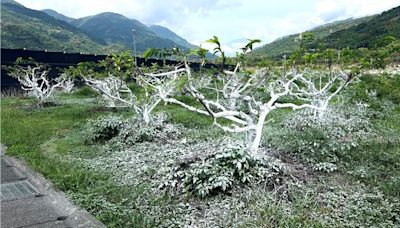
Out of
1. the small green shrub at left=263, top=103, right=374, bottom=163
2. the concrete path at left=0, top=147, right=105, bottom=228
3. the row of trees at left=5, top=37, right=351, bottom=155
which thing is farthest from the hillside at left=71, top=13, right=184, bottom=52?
the concrete path at left=0, top=147, right=105, bottom=228

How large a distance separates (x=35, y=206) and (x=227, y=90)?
4108 mm

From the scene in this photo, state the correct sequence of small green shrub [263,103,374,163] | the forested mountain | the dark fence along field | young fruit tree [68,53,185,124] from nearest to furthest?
small green shrub [263,103,374,163] → young fruit tree [68,53,185,124] → the dark fence along field → the forested mountain

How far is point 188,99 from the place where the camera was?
12875mm

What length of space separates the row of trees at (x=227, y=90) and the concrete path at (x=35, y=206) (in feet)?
5.75

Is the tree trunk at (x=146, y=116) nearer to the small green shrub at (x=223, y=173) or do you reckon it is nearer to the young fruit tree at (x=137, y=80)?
the young fruit tree at (x=137, y=80)

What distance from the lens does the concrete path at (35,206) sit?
150 inches

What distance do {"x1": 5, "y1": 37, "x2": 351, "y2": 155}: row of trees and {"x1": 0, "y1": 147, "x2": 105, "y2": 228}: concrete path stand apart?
1.75 metres

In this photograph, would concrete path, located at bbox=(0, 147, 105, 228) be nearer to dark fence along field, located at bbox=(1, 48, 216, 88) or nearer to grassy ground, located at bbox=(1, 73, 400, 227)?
grassy ground, located at bbox=(1, 73, 400, 227)

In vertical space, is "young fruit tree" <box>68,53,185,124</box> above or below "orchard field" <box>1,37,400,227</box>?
above

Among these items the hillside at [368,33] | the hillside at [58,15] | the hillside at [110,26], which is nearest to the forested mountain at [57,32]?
the hillside at [110,26]

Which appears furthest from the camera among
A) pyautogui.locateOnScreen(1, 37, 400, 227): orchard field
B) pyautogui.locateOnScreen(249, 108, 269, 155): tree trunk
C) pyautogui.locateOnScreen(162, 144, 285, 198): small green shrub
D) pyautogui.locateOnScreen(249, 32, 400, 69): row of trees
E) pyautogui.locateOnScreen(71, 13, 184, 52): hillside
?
pyautogui.locateOnScreen(71, 13, 184, 52): hillside

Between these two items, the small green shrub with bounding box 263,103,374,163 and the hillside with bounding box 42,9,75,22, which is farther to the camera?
the hillside with bounding box 42,9,75,22

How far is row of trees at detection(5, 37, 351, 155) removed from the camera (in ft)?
15.4

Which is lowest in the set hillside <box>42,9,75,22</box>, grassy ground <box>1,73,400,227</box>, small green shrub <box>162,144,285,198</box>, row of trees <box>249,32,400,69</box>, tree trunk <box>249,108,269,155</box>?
grassy ground <box>1,73,400,227</box>
